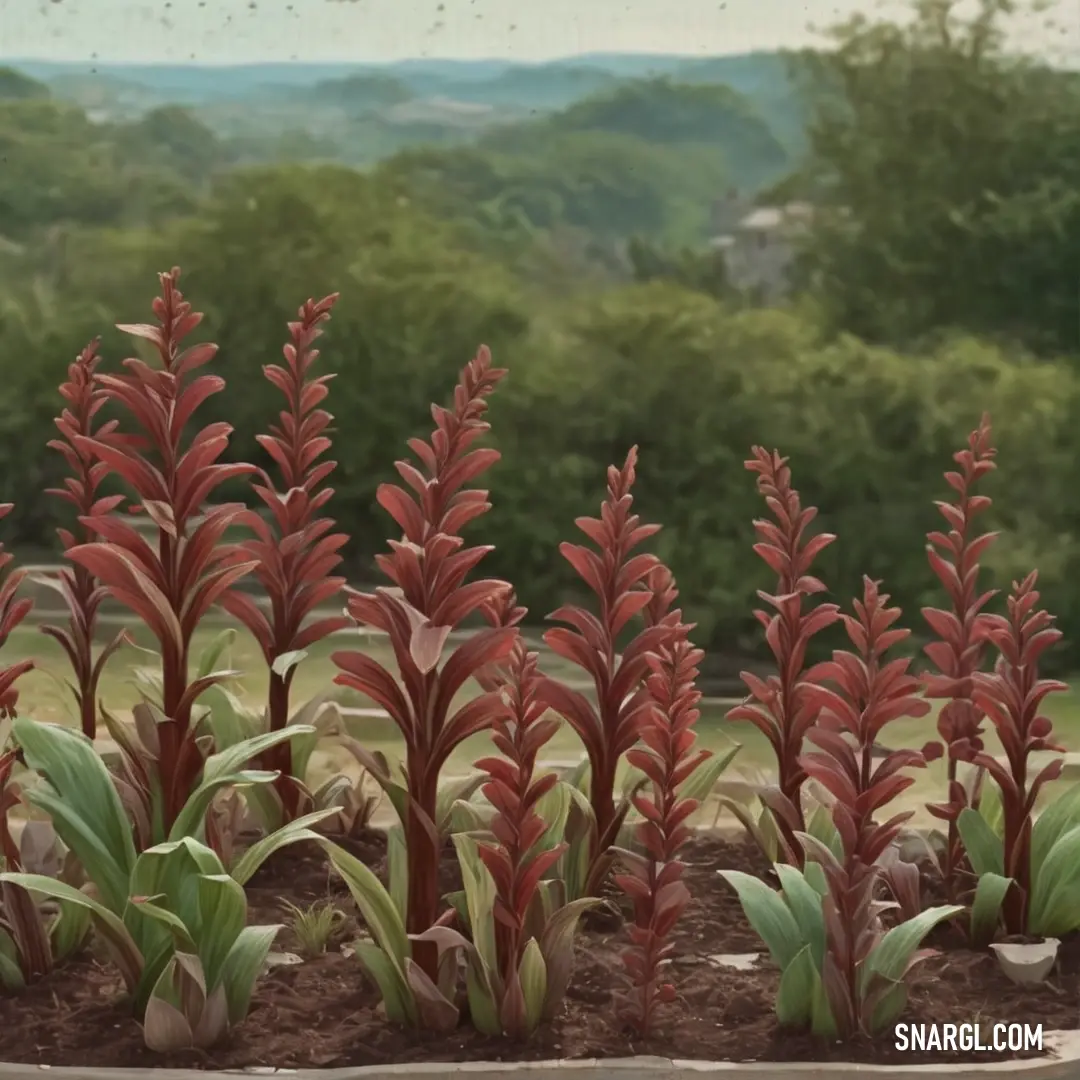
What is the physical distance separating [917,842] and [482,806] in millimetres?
851

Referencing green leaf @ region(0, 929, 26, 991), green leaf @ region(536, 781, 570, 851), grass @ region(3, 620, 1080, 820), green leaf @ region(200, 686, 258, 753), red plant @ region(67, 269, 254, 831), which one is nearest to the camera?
red plant @ region(67, 269, 254, 831)

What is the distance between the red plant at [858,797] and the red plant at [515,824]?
35cm

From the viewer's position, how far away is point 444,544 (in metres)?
1.67

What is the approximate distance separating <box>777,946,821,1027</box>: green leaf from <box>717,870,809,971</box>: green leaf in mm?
20

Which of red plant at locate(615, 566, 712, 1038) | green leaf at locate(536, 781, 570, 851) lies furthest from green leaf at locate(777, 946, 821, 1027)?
green leaf at locate(536, 781, 570, 851)

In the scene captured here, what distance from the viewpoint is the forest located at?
145 inches

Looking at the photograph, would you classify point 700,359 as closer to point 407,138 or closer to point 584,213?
point 584,213

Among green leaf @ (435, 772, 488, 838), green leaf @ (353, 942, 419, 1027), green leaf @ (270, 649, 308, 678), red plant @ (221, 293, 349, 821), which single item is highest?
red plant @ (221, 293, 349, 821)

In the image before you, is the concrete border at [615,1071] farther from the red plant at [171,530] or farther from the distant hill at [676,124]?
the distant hill at [676,124]

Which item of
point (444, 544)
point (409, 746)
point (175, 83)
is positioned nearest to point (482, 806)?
point (409, 746)

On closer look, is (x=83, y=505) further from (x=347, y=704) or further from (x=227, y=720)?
(x=347, y=704)

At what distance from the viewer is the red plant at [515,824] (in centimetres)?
167

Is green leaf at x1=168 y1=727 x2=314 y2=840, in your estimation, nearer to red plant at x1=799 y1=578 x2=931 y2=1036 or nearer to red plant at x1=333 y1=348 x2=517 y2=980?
red plant at x1=333 y1=348 x2=517 y2=980

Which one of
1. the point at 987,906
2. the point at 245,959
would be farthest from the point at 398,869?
the point at 987,906
